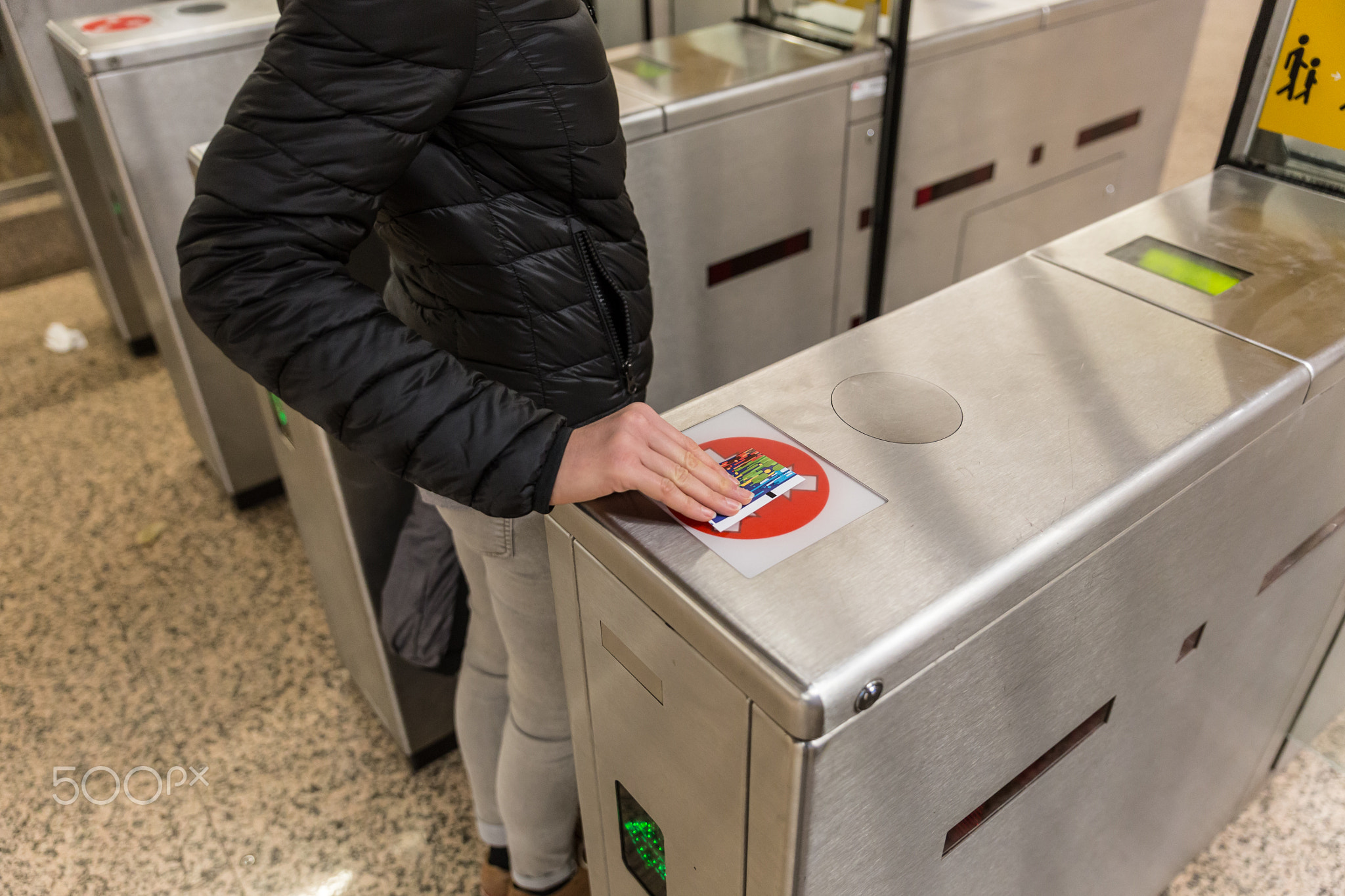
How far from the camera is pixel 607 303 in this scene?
0.97 metres

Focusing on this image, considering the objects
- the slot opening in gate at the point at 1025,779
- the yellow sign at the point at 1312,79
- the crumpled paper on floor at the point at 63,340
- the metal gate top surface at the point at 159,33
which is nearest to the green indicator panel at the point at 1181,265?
the yellow sign at the point at 1312,79

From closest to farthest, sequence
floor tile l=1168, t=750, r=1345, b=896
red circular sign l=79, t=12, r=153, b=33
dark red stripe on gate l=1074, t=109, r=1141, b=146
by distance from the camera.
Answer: floor tile l=1168, t=750, r=1345, b=896 < red circular sign l=79, t=12, r=153, b=33 < dark red stripe on gate l=1074, t=109, r=1141, b=146

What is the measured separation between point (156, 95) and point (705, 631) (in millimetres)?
1634

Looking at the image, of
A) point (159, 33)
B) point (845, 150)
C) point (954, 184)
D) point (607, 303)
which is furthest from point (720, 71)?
point (159, 33)

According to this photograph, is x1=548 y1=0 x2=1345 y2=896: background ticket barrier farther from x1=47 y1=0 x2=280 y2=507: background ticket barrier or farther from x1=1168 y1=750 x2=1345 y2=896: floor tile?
x1=47 y1=0 x2=280 y2=507: background ticket barrier

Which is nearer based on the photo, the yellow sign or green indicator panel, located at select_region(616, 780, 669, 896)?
green indicator panel, located at select_region(616, 780, 669, 896)

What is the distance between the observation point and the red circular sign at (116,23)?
183 cm

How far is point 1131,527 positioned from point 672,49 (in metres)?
1.27

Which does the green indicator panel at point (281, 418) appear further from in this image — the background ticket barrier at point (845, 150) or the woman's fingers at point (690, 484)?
the woman's fingers at point (690, 484)

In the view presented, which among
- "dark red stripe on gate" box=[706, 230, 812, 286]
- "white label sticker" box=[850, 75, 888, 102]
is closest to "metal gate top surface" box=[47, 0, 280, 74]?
"dark red stripe on gate" box=[706, 230, 812, 286]

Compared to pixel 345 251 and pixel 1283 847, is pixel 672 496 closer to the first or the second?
pixel 345 251

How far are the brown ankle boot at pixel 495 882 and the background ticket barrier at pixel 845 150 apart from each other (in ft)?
2.62

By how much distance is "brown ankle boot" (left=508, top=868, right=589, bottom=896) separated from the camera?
1.37 m

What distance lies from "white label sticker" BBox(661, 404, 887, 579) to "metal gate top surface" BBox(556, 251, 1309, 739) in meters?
0.01
